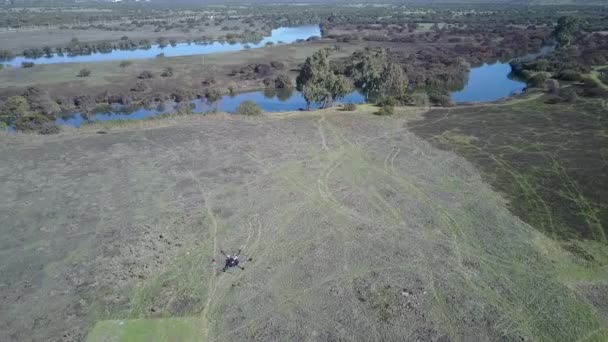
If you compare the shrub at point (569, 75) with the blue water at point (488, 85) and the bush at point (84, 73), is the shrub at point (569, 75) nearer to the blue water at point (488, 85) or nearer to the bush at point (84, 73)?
the blue water at point (488, 85)

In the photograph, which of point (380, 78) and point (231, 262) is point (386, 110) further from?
point (231, 262)

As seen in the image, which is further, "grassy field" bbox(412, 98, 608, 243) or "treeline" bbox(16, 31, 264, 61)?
"treeline" bbox(16, 31, 264, 61)

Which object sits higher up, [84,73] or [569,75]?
[84,73]

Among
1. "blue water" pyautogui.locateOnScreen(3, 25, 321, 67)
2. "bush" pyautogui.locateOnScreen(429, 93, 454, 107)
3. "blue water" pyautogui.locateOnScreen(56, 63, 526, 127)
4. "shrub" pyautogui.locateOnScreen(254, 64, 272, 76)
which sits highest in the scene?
"blue water" pyautogui.locateOnScreen(3, 25, 321, 67)

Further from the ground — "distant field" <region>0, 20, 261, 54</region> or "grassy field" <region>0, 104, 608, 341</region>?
"distant field" <region>0, 20, 261, 54</region>

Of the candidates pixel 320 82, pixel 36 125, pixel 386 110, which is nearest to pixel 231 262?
pixel 386 110

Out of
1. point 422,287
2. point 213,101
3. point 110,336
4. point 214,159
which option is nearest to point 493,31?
point 213,101

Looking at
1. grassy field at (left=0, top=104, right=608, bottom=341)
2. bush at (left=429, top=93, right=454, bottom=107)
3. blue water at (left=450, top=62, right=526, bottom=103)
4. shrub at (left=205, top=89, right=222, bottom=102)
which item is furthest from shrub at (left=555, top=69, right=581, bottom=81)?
shrub at (left=205, top=89, right=222, bottom=102)

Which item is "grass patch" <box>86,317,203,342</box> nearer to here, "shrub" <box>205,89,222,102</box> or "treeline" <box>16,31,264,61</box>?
"shrub" <box>205,89,222,102</box>
